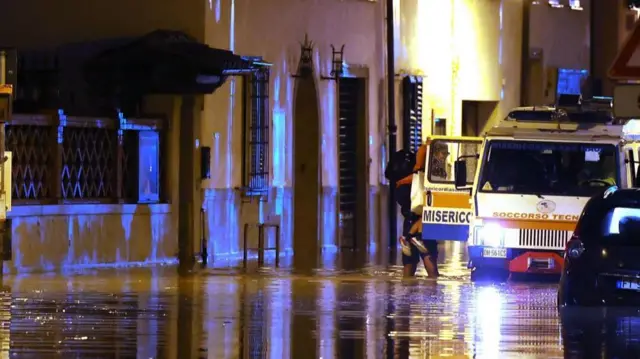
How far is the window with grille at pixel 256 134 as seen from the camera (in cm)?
2880

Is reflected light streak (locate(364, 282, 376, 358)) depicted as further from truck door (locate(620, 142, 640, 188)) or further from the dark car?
truck door (locate(620, 142, 640, 188))

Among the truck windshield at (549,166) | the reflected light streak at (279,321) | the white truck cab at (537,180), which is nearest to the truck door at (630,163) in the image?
the white truck cab at (537,180)

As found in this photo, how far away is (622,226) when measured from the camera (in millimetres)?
17672

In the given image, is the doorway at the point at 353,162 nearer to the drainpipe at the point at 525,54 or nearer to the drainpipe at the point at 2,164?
the drainpipe at the point at 525,54

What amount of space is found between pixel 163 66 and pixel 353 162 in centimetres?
771

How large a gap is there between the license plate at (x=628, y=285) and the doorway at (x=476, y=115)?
2138 centimetres

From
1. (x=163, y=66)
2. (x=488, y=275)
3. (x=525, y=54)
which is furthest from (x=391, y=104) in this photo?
(x=488, y=275)

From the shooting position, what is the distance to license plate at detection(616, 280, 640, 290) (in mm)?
17047

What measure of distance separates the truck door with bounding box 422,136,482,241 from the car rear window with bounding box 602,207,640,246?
4965 mm

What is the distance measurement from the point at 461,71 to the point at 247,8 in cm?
896

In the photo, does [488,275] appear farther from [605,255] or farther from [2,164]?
[2,164]

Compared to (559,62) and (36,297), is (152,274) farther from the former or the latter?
(559,62)

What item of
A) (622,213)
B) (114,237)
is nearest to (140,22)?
(114,237)

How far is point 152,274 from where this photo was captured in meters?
23.5
